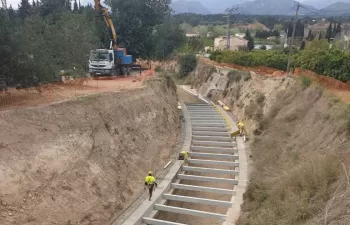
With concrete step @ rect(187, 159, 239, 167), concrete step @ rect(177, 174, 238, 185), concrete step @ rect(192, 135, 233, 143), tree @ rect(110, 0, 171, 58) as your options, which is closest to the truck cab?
concrete step @ rect(192, 135, 233, 143)

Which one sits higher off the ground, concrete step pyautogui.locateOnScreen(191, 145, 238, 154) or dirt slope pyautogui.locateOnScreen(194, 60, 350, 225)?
dirt slope pyautogui.locateOnScreen(194, 60, 350, 225)

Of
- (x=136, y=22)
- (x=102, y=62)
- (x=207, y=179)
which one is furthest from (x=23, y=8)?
(x=207, y=179)

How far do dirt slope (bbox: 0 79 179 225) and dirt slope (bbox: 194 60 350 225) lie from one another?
7072 millimetres

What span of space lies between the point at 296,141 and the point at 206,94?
28.2m

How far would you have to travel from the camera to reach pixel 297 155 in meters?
18.8

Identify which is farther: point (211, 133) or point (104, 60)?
point (104, 60)

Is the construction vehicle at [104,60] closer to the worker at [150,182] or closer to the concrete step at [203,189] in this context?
the concrete step at [203,189]

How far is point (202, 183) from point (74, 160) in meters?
9.93

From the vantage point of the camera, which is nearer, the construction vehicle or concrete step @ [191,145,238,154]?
concrete step @ [191,145,238,154]

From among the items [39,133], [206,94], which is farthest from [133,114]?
[206,94]

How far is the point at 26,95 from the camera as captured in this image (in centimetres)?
2192

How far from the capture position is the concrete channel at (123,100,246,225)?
1852cm

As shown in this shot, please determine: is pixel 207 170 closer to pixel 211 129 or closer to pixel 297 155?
pixel 297 155

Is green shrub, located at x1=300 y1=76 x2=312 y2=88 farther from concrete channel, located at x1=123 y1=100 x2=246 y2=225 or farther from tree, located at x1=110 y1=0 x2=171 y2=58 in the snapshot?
tree, located at x1=110 y1=0 x2=171 y2=58
